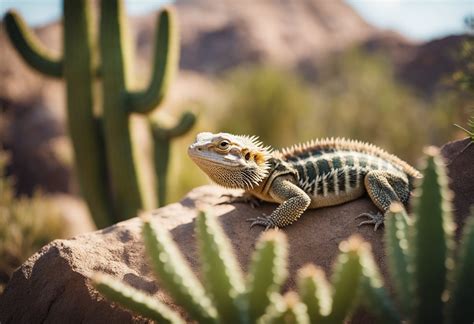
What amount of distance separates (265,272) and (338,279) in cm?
41

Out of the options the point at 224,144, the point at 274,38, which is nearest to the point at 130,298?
the point at 224,144

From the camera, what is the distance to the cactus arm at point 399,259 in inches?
118

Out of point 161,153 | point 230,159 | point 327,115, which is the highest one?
point 230,159

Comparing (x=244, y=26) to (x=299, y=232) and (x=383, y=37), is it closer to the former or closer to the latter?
(x=383, y=37)

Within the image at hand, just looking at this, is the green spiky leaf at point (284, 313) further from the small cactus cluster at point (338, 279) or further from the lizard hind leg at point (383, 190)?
the lizard hind leg at point (383, 190)

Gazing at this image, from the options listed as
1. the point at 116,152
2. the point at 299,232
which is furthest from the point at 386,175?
the point at 116,152

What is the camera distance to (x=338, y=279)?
2775 mm

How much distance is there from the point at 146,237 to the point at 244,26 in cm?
2883

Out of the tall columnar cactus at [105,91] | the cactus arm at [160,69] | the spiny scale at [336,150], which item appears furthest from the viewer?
the tall columnar cactus at [105,91]

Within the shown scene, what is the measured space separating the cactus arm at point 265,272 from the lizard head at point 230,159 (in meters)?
1.78

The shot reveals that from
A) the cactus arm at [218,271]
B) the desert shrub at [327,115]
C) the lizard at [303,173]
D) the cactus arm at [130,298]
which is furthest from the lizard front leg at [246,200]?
the desert shrub at [327,115]

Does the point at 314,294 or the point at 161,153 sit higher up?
the point at 314,294

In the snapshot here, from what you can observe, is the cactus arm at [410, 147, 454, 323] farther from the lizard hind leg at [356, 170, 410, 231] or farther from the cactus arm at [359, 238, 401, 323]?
the lizard hind leg at [356, 170, 410, 231]

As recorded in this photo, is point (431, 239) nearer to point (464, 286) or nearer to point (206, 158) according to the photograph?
point (464, 286)
